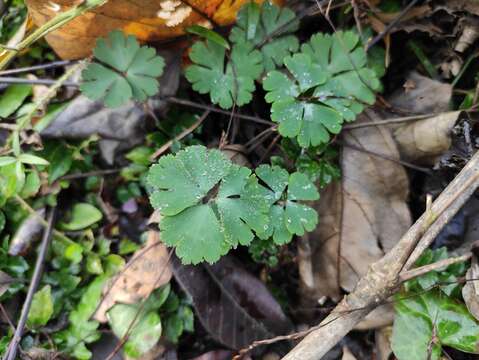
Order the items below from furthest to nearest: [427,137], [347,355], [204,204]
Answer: [427,137], [347,355], [204,204]

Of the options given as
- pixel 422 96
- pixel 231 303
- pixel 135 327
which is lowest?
pixel 231 303

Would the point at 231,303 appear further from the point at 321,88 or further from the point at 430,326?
the point at 321,88

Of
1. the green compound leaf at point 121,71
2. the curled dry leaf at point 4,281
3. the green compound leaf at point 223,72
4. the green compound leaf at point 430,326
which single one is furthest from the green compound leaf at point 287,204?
the curled dry leaf at point 4,281

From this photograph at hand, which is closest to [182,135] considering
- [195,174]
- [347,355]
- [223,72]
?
[223,72]

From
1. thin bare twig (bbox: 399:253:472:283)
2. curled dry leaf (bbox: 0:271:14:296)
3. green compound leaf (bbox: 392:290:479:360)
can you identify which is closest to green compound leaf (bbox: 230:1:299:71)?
thin bare twig (bbox: 399:253:472:283)

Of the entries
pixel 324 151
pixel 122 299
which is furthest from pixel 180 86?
pixel 122 299

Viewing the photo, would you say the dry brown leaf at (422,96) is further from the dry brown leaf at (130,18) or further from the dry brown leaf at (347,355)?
the dry brown leaf at (347,355)

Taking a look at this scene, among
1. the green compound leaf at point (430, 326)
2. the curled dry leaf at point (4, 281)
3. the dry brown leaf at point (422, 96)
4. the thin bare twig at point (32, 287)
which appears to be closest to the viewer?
the green compound leaf at point (430, 326)
